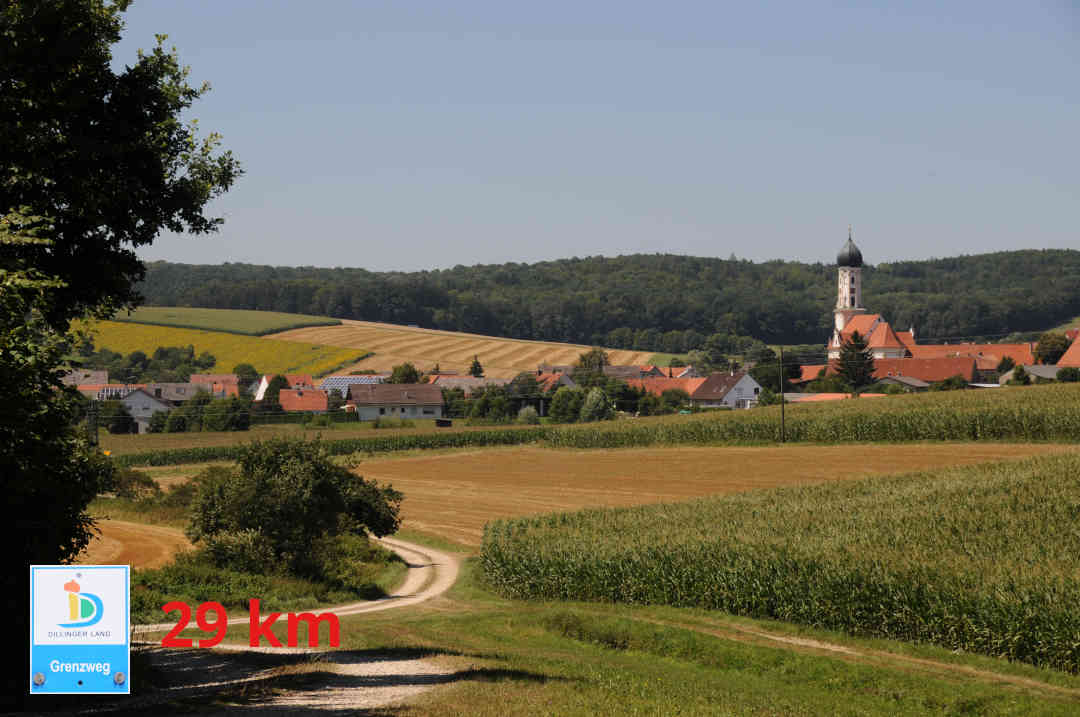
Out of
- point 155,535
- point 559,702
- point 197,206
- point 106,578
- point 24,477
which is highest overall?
point 197,206

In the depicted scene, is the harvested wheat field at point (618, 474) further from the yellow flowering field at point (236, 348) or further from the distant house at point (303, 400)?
the yellow flowering field at point (236, 348)

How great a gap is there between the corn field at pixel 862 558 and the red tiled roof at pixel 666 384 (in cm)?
8942

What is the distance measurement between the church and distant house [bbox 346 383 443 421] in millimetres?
53585

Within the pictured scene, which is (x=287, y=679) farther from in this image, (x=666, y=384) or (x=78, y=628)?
(x=666, y=384)

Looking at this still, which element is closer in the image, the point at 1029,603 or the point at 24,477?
the point at 24,477

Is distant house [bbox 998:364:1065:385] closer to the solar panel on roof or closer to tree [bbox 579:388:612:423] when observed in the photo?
tree [bbox 579:388:612:423]

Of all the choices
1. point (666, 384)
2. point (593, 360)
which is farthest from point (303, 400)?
point (593, 360)

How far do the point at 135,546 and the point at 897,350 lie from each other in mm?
147321

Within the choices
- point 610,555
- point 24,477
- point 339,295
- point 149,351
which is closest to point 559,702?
point 24,477

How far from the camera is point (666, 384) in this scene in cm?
13675

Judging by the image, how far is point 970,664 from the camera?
22.3 m

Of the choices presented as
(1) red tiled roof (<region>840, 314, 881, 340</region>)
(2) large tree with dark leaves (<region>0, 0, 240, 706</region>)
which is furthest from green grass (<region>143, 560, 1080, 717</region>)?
(1) red tiled roof (<region>840, 314, 881, 340</region>)

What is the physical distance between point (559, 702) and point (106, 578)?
621cm

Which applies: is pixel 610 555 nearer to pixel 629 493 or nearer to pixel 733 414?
pixel 629 493
